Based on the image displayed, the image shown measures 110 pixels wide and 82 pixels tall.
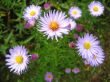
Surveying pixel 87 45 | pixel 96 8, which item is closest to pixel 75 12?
pixel 96 8

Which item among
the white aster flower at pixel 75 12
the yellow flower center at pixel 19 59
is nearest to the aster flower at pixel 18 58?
the yellow flower center at pixel 19 59

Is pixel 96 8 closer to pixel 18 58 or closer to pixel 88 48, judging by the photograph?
pixel 88 48

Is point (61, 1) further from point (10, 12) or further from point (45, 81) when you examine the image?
point (45, 81)

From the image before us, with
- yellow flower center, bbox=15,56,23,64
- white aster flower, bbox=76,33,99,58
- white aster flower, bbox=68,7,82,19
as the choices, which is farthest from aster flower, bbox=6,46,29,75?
white aster flower, bbox=68,7,82,19

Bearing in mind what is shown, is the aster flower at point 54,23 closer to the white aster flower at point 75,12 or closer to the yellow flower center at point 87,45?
the yellow flower center at point 87,45

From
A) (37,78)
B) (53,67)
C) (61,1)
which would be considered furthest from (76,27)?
(61,1)
